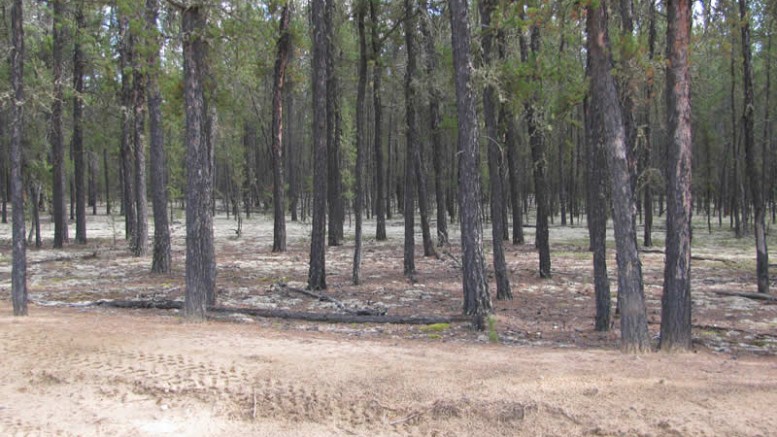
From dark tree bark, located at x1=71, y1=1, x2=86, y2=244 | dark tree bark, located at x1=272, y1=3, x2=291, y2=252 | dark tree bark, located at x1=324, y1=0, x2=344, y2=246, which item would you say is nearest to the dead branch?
dark tree bark, located at x1=272, y1=3, x2=291, y2=252

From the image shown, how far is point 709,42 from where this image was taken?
855 cm

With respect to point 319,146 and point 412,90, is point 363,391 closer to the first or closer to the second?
point 319,146

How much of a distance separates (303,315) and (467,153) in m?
4.17

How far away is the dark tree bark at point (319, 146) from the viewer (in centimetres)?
1355

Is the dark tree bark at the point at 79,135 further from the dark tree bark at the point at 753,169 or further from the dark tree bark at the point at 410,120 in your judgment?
the dark tree bark at the point at 753,169

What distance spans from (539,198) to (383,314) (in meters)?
6.58

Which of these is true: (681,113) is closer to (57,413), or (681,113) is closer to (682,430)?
(682,430)

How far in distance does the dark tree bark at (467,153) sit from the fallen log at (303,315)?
111cm

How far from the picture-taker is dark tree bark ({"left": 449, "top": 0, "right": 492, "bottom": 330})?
9.62m

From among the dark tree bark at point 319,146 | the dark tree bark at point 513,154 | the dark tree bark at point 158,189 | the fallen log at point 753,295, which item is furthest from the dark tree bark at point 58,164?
the fallen log at point 753,295

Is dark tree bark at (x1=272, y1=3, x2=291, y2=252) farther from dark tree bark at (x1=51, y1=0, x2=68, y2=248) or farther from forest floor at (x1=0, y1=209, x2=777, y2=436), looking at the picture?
forest floor at (x1=0, y1=209, x2=777, y2=436)

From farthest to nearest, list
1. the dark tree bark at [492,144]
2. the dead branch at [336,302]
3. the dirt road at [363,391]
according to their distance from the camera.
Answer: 1. the dark tree bark at [492,144]
2. the dead branch at [336,302]
3. the dirt road at [363,391]

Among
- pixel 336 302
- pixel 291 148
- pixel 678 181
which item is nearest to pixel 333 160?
pixel 336 302

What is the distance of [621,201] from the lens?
7688mm
